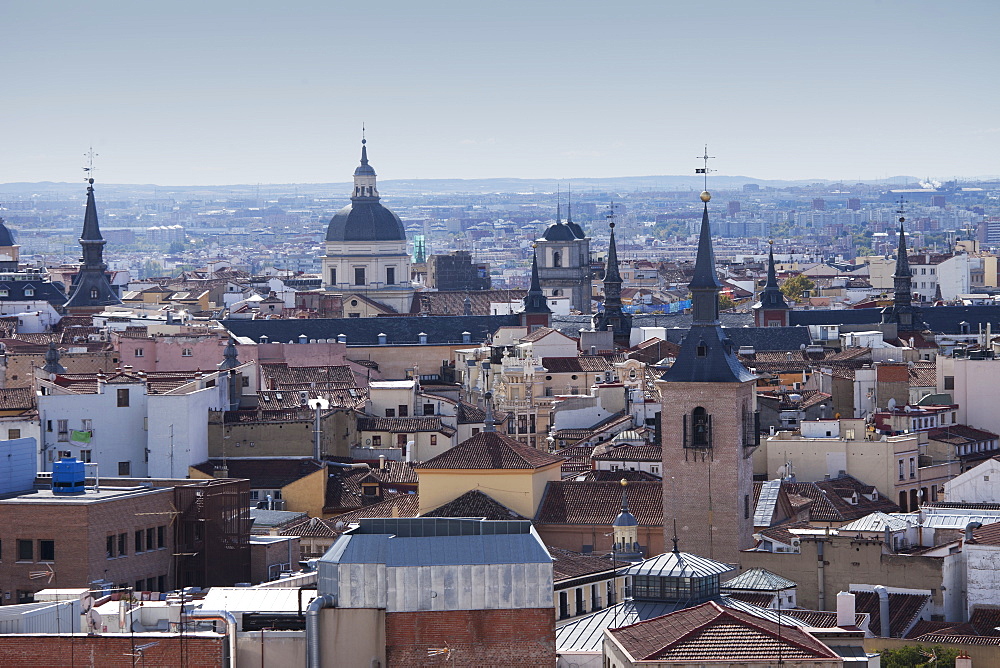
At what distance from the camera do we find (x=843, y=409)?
69.2m

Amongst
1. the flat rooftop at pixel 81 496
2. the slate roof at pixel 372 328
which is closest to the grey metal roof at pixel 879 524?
the flat rooftop at pixel 81 496

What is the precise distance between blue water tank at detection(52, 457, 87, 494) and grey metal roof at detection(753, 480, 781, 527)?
15.9 metres

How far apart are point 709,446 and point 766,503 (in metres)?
3.09

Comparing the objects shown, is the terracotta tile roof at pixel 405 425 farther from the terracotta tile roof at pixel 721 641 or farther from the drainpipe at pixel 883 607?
the terracotta tile roof at pixel 721 641

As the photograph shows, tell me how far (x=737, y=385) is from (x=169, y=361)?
32420mm

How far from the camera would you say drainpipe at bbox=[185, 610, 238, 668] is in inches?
1080

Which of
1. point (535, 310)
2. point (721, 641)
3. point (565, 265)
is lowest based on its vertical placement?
point (535, 310)

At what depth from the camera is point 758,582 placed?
41.0 meters

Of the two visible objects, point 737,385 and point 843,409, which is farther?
point 843,409

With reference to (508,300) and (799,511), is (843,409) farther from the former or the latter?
(508,300)

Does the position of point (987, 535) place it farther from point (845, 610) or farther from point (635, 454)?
point (635, 454)

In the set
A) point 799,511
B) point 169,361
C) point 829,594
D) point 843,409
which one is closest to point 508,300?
point 169,361

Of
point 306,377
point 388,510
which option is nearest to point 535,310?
point 306,377

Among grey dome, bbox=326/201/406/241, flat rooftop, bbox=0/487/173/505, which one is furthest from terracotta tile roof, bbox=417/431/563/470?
grey dome, bbox=326/201/406/241
